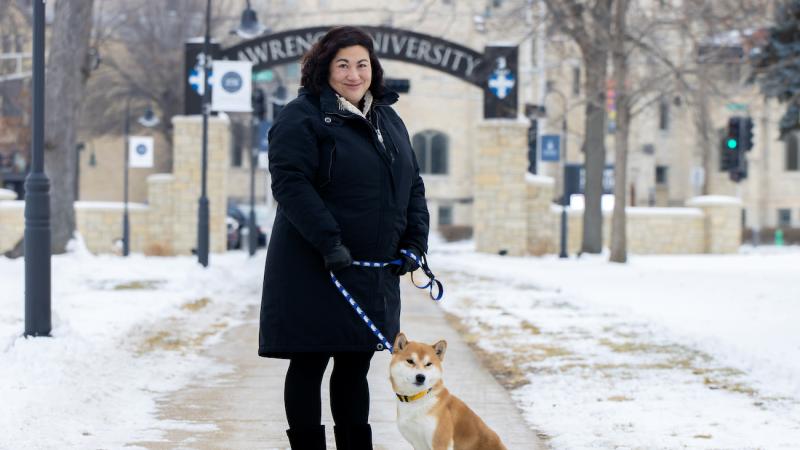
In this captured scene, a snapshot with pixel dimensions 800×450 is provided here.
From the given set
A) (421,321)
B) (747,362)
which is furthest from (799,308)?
(747,362)

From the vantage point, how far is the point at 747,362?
424 inches

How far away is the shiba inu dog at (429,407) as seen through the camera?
5.11 m

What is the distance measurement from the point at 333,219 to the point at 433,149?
59.2 meters

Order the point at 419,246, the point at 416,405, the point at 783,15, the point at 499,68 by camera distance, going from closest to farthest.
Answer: the point at 416,405 → the point at 419,246 → the point at 783,15 → the point at 499,68

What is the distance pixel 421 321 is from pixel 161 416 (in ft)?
23.6

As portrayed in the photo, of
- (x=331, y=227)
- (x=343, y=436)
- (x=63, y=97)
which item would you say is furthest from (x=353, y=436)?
(x=63, y=97)

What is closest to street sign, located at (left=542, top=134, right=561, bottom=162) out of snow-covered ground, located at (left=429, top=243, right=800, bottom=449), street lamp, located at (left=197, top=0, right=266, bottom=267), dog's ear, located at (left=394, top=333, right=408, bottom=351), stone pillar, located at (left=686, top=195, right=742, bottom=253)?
stone pillar, located at (left=686, top=195, right=742, bottom=253)

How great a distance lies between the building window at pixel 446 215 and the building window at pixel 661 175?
35.5 ft

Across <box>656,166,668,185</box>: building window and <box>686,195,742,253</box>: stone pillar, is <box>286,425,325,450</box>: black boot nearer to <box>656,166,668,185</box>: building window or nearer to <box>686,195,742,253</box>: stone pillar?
<box>686,195,742,253</box>: stone pillar

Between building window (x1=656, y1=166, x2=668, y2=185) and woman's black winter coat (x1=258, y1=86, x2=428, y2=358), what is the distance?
62652 millimetres

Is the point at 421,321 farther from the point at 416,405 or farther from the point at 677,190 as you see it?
the point at 677,190

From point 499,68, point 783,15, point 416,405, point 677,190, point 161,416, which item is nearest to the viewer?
point 416,405

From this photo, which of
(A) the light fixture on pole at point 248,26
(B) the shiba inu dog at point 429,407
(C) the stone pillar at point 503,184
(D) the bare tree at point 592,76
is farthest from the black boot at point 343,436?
(C) the stone pillar at point 503,184

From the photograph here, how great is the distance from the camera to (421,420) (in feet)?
17.1
